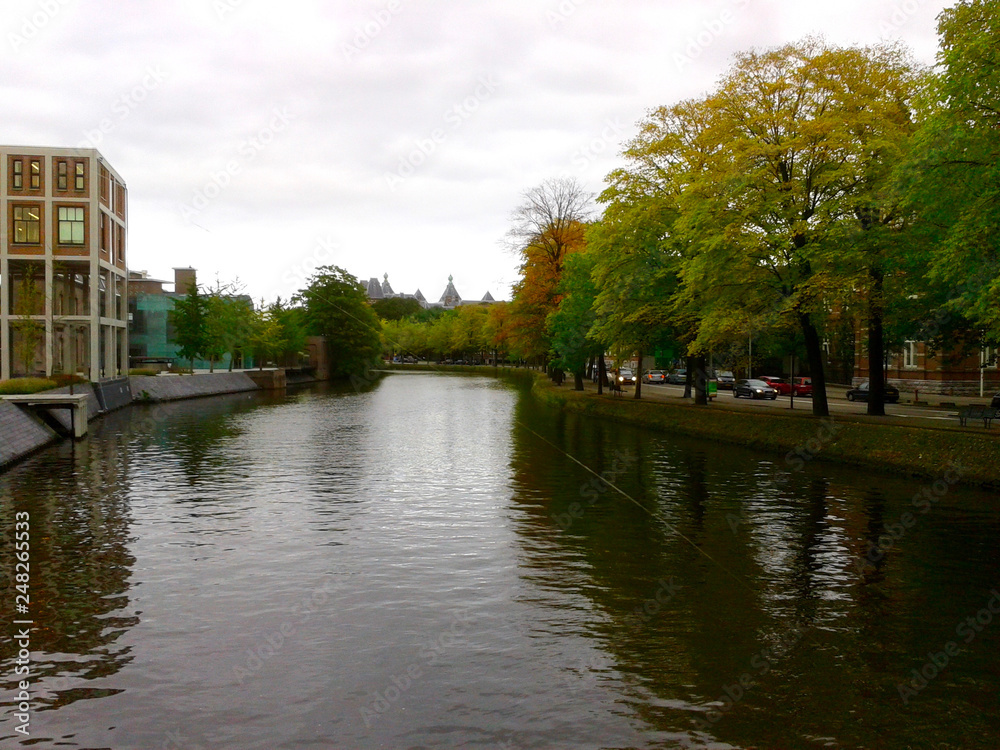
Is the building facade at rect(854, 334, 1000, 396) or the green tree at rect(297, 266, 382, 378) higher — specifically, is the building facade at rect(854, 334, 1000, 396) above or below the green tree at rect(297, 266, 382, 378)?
below

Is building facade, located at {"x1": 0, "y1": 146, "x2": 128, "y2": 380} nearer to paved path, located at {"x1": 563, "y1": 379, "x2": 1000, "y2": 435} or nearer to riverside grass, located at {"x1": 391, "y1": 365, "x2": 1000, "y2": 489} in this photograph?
paved path, located at {"x1": 563, "y1": 379, "x2": 1000, "y2": 435}

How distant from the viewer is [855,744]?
8.34 metres

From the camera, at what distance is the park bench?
29.0 meters

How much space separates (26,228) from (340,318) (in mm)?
52613

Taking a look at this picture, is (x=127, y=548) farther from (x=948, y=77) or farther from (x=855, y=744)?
(x=948, y=77)

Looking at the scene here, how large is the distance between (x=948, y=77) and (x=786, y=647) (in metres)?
19.4

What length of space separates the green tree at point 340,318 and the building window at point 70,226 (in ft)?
161

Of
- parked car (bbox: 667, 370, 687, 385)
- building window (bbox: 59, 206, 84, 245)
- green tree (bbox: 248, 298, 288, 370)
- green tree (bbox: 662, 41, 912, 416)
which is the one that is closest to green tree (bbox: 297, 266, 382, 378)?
green tree (bbox: 248, 298, 288, 370)

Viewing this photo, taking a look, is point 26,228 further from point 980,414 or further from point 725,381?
point 980,414

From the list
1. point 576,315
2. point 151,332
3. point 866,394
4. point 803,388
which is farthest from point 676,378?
point 151,332

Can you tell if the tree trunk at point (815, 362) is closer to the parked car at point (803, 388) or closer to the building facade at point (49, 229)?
the parked car at point (803, 388)

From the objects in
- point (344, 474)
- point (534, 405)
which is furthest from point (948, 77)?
point (534, 405)

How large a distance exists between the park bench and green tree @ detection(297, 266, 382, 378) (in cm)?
8813

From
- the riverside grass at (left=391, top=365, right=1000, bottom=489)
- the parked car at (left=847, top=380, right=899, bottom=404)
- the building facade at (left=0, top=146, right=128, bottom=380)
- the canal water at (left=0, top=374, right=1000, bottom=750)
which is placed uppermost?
the building facade at (left=0, top=146, right=128, bottom=380)
